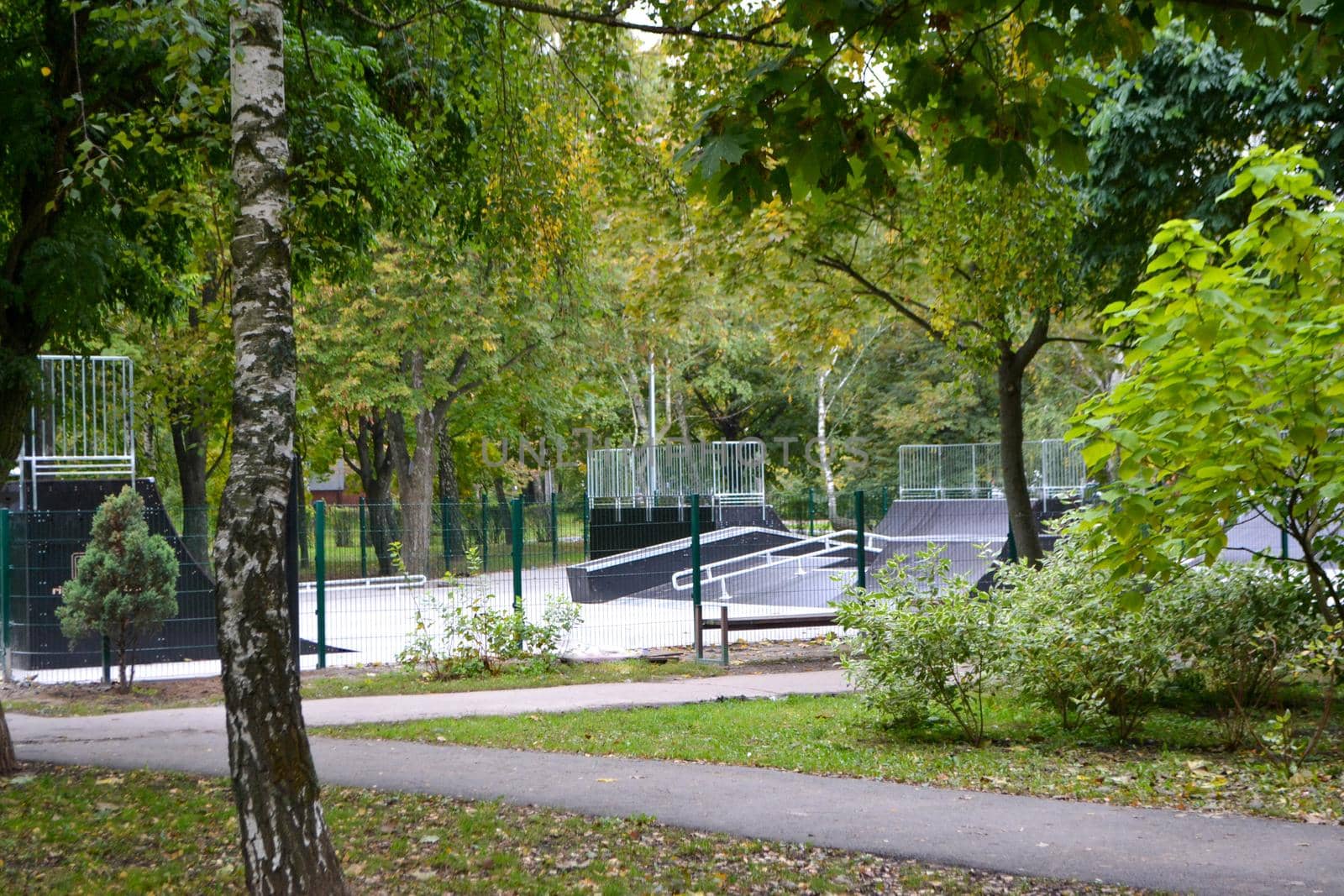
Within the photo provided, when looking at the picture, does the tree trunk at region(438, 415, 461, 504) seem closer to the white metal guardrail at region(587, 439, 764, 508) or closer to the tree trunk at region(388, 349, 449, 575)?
the tree trunk at region(388, 349, 449, 575)

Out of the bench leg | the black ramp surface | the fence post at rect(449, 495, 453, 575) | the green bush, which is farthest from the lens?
the black ramp surface

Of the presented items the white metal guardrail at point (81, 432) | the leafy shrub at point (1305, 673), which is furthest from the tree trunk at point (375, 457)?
the leafy shrub at point (1305, 673)

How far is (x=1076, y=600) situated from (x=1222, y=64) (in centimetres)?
745

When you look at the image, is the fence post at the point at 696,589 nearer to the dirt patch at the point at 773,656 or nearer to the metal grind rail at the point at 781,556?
the dirt patch at the point at 773,656

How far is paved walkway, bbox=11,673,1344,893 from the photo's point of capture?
5.96 meters

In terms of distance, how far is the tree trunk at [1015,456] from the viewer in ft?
53.6

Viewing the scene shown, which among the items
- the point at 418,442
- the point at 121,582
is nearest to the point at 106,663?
the point at 121,582

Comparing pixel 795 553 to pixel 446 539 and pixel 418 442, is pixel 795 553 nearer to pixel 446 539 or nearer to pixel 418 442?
pixel 446 539

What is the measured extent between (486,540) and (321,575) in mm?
2222

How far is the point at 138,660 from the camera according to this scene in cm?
1427

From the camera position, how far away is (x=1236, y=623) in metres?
9.25

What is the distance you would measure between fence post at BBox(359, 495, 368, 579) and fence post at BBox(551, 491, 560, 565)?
8.49 ft

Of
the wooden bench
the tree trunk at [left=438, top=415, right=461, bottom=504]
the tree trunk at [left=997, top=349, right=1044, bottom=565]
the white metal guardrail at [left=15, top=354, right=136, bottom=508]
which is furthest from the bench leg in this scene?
the tree trunk at [left=438, top=415, right=461, bottom=504]

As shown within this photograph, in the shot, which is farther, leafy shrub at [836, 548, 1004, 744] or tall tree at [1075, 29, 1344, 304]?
tall tree at [1075, 29, 1344, 304]
